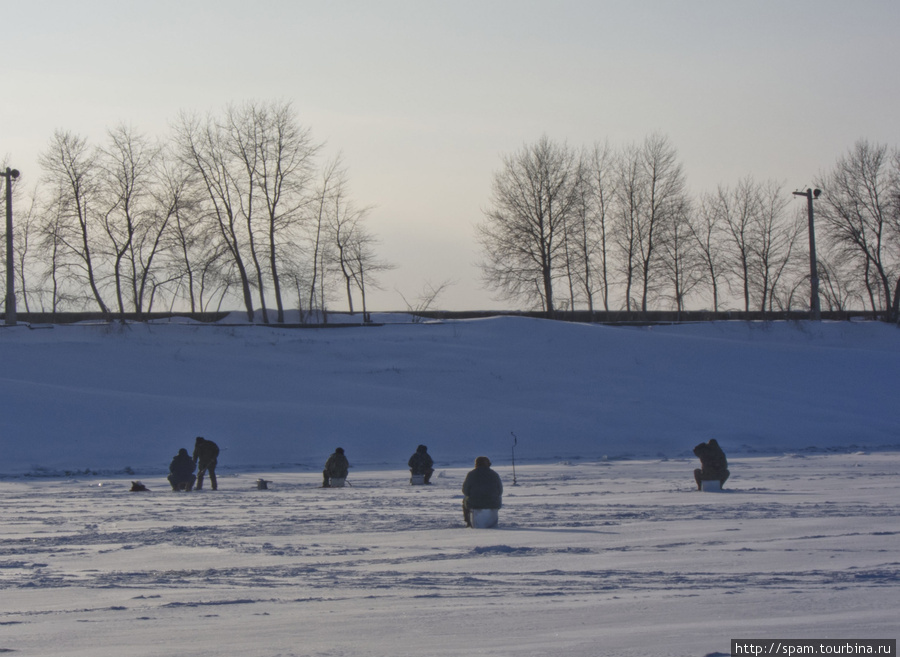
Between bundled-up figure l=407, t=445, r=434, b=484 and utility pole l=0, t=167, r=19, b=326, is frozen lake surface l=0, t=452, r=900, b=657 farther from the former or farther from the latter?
utility pole l=0, t=167, r=19, b=326

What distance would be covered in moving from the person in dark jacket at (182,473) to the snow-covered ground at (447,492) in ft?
3.71

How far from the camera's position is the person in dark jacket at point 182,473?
63.8 feet

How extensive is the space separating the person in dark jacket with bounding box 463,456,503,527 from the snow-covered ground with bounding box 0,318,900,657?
0.48 metres

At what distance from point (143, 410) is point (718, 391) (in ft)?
69.0

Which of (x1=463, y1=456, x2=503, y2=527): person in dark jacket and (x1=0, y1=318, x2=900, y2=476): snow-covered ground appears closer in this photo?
(x1=463, y1=456, x2=503, y2=527): person in dark jacket

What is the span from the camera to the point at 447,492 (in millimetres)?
18250

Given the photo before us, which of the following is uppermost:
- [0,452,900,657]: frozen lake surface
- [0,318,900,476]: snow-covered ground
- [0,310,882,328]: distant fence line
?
[0,310,882,328]: distant fence line

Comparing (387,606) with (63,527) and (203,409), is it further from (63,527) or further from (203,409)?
(203,409)

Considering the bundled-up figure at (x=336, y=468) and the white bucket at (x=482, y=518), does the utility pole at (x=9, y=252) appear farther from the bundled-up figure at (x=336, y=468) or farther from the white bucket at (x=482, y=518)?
the white bucket at (x=482, y=518)

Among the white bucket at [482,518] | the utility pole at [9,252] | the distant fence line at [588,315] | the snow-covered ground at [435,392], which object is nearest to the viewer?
the white bucket at [482,518]

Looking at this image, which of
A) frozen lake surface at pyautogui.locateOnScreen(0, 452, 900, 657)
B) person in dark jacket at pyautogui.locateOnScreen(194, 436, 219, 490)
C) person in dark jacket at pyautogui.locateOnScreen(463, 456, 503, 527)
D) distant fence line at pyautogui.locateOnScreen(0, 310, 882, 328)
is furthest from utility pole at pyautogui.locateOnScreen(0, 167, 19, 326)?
person in dark jacket at pyautogui.locateOnScreen(463, 456, 503, 527)

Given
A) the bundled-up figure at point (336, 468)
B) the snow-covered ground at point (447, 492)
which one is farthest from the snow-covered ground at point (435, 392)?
the bundled-up figure at point (336, 468)

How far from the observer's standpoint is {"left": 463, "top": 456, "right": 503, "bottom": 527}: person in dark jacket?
12.8m

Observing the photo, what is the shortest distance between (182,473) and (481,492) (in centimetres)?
914
